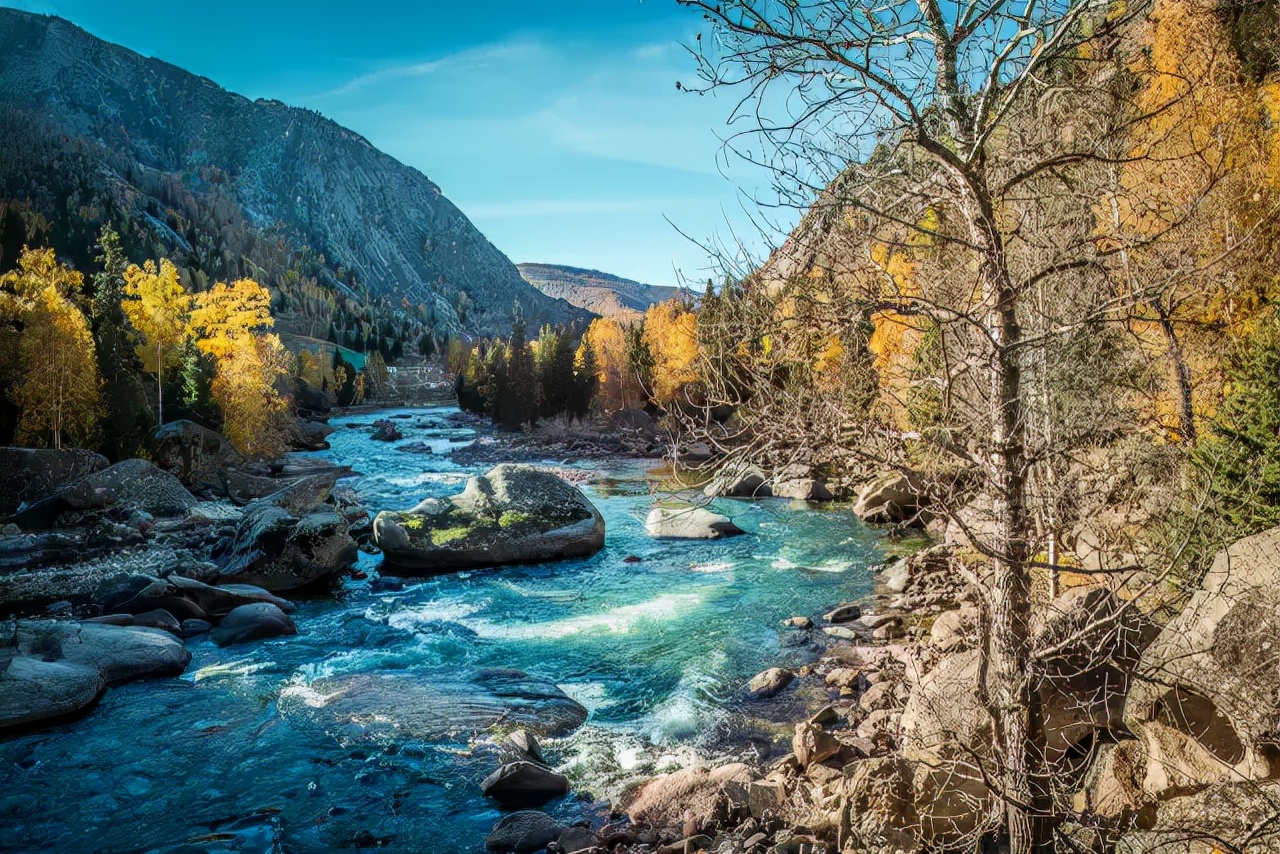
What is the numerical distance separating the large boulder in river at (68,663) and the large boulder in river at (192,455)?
18606 millimetres

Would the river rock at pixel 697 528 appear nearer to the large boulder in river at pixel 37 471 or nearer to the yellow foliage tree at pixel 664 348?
the yellow foliage tree at pixel 664 348

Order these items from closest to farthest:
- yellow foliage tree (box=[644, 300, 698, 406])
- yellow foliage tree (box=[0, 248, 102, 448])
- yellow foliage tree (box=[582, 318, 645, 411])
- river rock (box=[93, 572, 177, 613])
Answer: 1. river rock (box=[93, 572, 177, 613])
2. yellow foliage tree (box=[0, 248, 102, 448])
3. yellow foliage tree (box=[644, 300, 698, 406])
4. yellow foliage tree (box=[582, 318, 645, 411])

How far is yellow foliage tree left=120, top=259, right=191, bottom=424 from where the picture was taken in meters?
37.3

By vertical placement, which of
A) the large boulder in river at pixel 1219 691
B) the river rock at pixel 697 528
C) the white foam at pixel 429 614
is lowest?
the white foam at pixel 429 614

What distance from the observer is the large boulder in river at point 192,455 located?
31.4 meters

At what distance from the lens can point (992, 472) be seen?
14.5ft

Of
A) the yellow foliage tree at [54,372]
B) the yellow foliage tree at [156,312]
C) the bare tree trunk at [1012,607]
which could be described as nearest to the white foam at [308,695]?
the bare tree trunk at [1012,607]

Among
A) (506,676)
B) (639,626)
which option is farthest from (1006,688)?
(639,626)

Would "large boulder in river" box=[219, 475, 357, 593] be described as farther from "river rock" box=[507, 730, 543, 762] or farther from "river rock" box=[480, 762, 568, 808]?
"river rock" box=[480, 762, 568, 808]

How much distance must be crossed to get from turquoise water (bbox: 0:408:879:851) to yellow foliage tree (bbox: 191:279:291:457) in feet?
71.2

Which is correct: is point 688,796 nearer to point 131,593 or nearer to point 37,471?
point 131,593

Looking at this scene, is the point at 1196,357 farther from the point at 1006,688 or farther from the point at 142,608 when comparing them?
the point at 142,608

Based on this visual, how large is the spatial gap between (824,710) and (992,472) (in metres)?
7.90

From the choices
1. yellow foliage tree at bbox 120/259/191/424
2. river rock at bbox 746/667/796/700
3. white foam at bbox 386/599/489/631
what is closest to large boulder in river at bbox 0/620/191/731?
white foam at bbox 386/599/489/631
